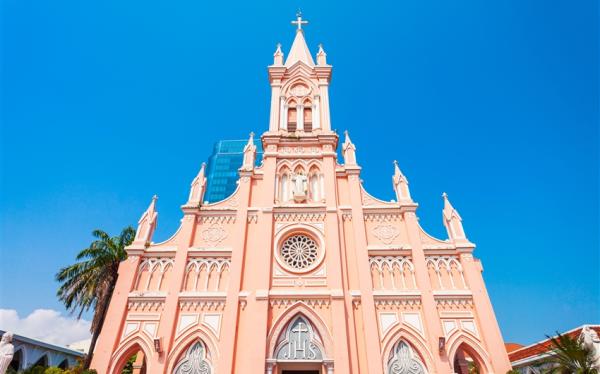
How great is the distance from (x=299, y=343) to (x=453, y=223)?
905 cm

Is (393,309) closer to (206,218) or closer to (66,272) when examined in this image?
(206,218)

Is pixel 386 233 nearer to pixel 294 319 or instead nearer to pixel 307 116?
pixel 294 319

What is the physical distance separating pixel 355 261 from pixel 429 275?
10.8 ft

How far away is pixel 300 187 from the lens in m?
16.3

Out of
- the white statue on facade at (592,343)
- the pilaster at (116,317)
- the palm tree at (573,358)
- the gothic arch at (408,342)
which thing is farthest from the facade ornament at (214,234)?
the white statue on facade at (592,343)

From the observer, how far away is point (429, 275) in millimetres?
13688

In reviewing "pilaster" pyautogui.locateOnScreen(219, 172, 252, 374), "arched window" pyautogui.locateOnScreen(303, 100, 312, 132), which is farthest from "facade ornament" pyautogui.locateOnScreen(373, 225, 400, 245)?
"arched window" pyautogui.locateOnScreen(303, 100, 312, 132)

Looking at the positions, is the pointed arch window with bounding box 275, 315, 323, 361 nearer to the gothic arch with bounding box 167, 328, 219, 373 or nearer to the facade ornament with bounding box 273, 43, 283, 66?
the gothic arch with bounding box 167, 328, 219, 373

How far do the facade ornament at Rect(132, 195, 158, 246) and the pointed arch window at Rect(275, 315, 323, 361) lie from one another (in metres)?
7.69

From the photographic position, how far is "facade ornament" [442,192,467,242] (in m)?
14.5

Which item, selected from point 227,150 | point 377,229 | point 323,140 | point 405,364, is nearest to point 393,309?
point 405,364

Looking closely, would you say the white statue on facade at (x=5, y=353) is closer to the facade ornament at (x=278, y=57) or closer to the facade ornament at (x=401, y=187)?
the facade ornament at (x=401, y=187)

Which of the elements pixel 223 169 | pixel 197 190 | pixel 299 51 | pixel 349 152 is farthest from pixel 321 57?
pixel 223 169

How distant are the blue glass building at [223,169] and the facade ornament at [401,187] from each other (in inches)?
1571
